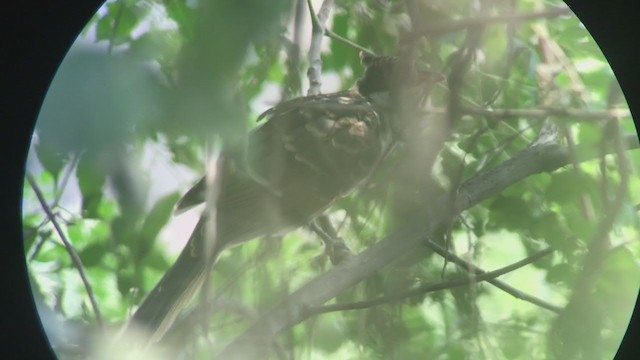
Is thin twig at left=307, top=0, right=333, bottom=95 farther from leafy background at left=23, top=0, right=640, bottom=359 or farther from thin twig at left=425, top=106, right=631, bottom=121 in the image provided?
thin twig at left=425, top=106, right=631, bottom=121

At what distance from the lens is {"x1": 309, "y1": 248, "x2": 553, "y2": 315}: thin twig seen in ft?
3.16

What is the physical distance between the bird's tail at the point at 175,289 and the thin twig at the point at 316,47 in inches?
8.1

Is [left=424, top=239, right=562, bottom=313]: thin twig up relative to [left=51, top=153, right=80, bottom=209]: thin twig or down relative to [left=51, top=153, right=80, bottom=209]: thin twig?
down

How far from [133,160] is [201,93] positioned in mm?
120

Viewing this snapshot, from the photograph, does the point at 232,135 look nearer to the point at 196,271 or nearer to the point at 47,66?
the point at 196,271

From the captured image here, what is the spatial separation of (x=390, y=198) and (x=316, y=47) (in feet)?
0.66

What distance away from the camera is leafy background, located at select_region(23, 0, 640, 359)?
3.17 feet

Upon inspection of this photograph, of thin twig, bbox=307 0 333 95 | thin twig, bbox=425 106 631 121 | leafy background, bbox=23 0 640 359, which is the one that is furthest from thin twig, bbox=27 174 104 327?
thin twig, bbox=425 106 631 121

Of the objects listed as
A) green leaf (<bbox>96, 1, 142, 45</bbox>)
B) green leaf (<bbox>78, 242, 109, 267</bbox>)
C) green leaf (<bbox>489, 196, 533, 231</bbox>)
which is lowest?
green leaf (<bbox>489, 196, 533, 231</bbox>)

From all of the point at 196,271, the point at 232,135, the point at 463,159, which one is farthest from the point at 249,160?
the point at 463,159

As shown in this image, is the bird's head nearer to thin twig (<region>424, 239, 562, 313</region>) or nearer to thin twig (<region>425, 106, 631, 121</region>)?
thin twig (<region>425, 106, 631, 121</region>)

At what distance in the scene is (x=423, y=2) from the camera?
0.98 metres

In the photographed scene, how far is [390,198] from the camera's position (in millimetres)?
980

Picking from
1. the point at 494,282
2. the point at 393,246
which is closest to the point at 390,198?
the point at 393,246
